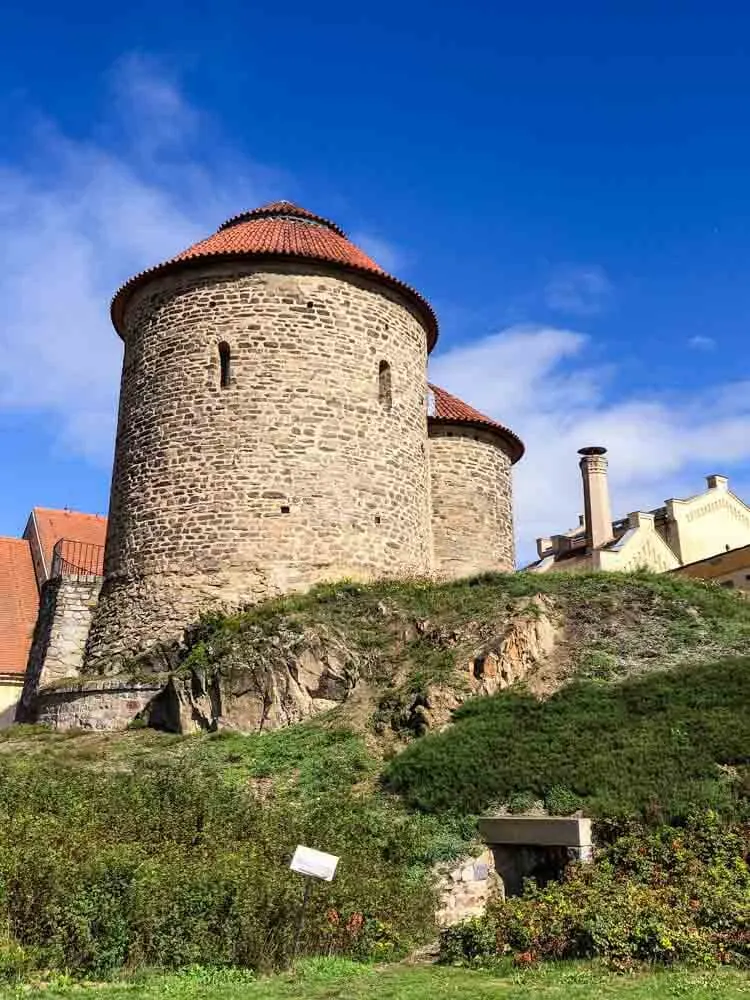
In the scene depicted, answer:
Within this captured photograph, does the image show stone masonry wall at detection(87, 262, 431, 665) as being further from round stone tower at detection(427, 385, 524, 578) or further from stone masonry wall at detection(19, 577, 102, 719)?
round stone tower at detection(427, 385, 524, 578)

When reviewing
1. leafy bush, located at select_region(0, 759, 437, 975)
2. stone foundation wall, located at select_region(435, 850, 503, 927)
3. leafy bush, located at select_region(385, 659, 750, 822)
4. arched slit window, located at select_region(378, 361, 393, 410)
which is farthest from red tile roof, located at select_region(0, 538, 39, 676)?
stone foundation wall, located at select_region(435, 850, 503, 927)

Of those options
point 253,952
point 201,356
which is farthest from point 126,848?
point 201,356

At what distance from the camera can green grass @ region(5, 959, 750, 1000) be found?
684 cm

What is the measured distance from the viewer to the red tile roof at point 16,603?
3039 cm

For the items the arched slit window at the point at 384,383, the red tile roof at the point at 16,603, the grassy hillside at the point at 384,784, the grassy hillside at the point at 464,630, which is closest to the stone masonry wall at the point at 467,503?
the arched slit window at the point at 384,383

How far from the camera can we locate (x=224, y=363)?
1897cm

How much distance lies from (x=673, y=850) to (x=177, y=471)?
40.2ft

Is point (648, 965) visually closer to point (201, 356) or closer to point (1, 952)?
point (1, 952)

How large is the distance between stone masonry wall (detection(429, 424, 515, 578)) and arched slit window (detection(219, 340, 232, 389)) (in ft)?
21.5

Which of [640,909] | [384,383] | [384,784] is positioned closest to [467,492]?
[384,383]

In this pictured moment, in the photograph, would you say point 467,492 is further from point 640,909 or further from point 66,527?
point 66,527

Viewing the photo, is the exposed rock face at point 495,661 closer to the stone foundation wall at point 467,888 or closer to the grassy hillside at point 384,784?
the grassy hillside at point 384,784

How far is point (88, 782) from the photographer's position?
38.1ft

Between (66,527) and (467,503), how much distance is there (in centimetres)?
1921
